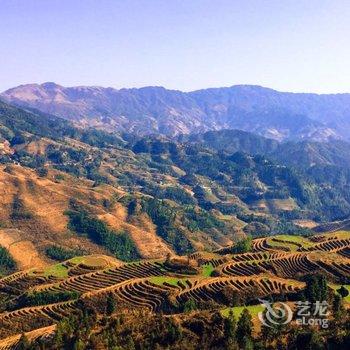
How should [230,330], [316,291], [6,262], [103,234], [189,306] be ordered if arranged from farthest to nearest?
[103,234]
[6,262]
[189,306]
[316,291]
[230,330]

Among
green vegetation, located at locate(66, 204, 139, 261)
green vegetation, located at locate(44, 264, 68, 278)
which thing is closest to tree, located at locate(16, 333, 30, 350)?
green vegetation, located at locate(44, 264, 68, 278)

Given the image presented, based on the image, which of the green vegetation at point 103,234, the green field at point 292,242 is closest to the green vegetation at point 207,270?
the green field at point 292,242

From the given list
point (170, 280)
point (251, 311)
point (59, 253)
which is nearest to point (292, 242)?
point (170, 280)

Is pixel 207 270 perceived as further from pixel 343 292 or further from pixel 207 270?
pixel 343 292

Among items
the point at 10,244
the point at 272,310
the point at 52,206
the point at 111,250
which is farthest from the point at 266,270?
the point at 52,206

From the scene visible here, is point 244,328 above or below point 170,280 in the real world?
above

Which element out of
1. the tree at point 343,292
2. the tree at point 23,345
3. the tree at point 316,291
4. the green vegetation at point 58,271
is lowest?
the green vegetation at point 58,271

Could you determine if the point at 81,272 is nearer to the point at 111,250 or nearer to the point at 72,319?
the point at 72,319

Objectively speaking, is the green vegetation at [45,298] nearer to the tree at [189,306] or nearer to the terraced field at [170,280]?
the terraced field at [170,280]
